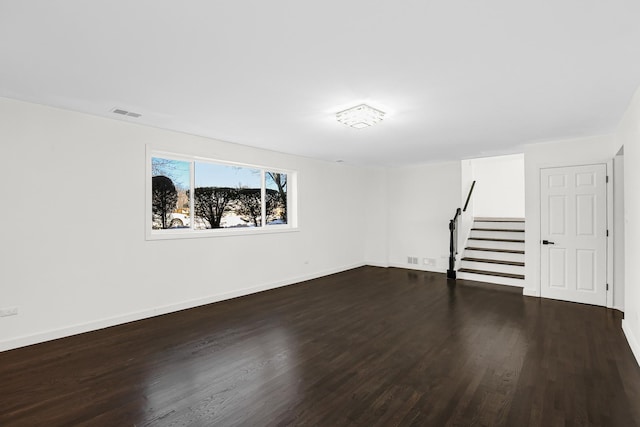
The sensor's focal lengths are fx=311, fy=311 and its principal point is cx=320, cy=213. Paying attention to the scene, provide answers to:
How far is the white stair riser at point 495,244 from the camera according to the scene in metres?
6.09

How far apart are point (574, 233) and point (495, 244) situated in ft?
6.22

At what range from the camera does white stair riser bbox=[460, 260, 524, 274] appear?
18.8 ft

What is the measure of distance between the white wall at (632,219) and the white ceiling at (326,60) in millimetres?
242

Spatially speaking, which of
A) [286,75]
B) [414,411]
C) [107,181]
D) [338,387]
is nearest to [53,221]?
[107,181]

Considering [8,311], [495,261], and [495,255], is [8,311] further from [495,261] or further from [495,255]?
[495,255]

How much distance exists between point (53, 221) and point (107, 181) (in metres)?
0.67

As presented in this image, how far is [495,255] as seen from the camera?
6148 millimetres

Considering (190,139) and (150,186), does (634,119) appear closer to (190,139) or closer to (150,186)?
(190,139)

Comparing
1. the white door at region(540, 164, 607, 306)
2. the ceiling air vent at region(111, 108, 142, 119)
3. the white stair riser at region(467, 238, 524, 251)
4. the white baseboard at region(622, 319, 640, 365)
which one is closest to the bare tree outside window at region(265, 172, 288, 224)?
the ceiling air vent at region(111, 108, 142, 119)

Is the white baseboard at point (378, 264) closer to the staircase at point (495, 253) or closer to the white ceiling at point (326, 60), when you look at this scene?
the staircase at point (495, 253)

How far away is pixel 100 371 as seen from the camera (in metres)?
2.64

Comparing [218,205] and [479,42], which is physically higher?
[479,42]

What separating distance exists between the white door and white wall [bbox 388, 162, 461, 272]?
192cm

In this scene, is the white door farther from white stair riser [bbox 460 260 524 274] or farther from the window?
the window
